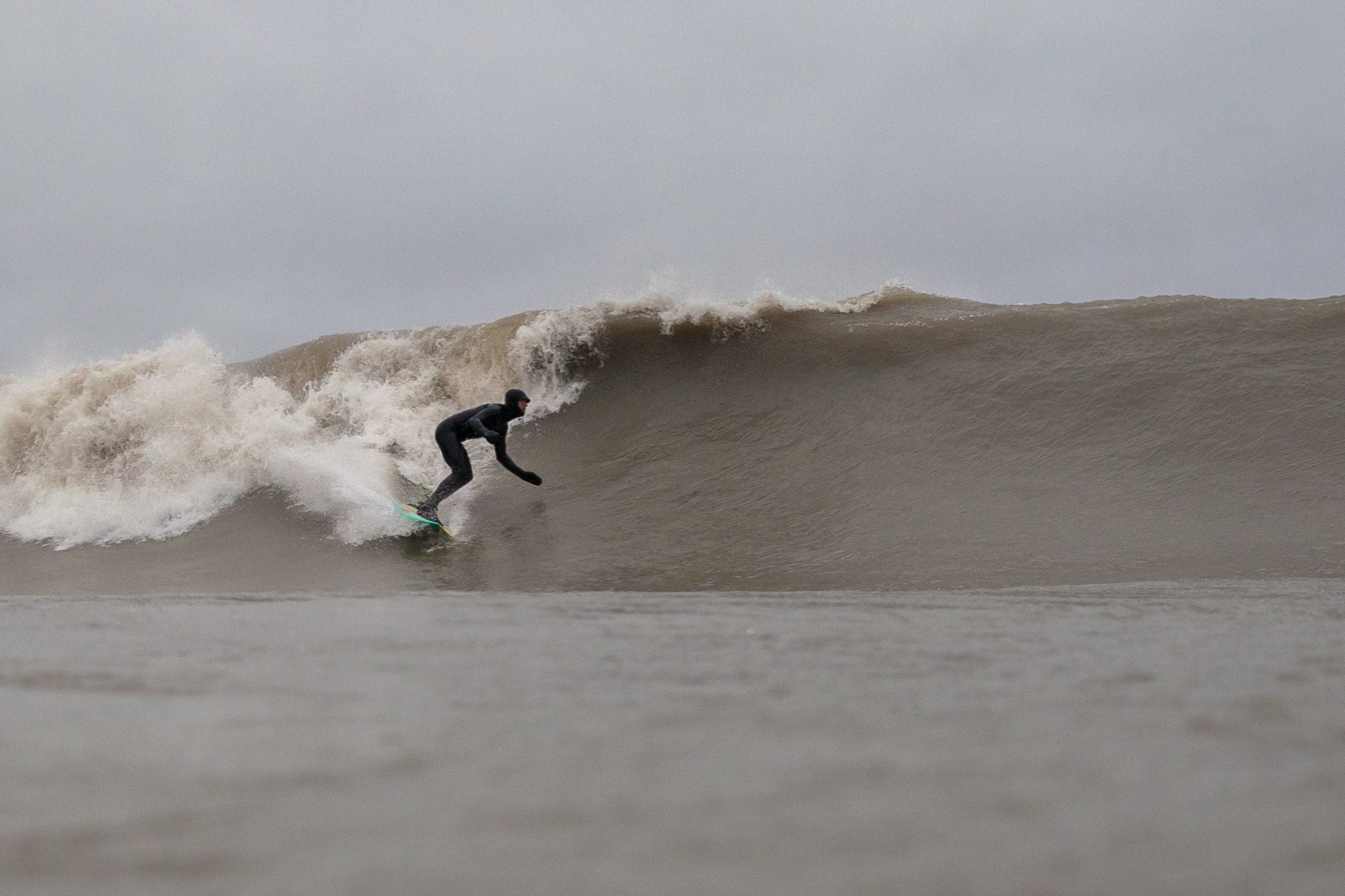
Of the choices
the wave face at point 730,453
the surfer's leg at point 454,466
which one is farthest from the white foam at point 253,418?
the surfer's leg at point 454,466

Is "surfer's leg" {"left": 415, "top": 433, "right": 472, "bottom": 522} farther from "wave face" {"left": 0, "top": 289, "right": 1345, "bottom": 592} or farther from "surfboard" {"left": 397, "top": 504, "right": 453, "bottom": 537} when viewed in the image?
"wave face" {"left": 0, "top": 289, "right": 1345, "bottom": 592}

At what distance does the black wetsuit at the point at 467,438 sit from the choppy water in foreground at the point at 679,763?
578 centimetres

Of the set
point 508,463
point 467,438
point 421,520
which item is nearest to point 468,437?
point 467,438

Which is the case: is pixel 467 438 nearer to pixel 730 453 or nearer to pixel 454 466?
pixel 454 466

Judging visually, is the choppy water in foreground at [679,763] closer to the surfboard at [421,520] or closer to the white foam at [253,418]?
the surfboard at [421,520]

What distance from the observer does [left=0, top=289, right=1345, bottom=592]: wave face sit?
7.79 meters

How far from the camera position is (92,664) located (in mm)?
3229

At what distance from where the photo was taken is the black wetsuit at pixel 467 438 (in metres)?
9.52

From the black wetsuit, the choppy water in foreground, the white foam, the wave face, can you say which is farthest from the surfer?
the choppy water in foreground

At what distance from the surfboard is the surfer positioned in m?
0.03

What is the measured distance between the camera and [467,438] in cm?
990

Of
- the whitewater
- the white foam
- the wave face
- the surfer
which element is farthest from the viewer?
the white foam

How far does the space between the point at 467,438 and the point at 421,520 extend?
1007 mm

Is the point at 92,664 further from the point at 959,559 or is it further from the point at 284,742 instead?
the point at 959,559
